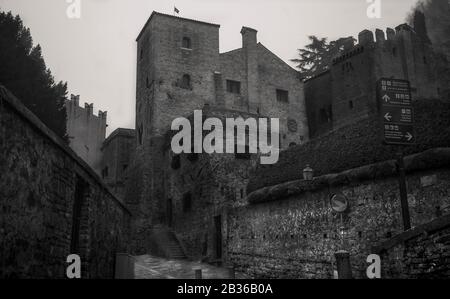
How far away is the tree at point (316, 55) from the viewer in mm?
46844

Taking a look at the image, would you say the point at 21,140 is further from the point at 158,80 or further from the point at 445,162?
the point at 158,80

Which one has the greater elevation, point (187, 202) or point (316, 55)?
point (316, 55)

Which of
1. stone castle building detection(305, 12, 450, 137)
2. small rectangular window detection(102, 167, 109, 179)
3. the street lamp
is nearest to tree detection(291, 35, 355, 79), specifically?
stone castle building detection(305, 12, 450, 137)

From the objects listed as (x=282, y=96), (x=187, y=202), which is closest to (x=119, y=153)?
(x=187, y=202)

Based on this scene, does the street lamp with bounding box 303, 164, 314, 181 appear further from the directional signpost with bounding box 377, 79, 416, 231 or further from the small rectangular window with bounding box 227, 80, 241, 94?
the small rectangular window with bounding box 227, 80, 241, 94

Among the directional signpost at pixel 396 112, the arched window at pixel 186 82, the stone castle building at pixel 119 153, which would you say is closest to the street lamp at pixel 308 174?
the directional signpost at pixel 396 112

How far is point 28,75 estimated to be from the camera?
70.7ft

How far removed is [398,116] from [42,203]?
8645 millimetres

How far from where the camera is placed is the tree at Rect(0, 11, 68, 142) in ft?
65.2

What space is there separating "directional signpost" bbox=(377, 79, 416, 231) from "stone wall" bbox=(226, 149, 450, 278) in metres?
1.38

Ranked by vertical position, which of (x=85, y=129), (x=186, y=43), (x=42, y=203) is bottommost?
(x=42, y=203)

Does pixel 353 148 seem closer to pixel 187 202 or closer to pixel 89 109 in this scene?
pixel 187 202

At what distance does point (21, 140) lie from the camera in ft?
23.5
